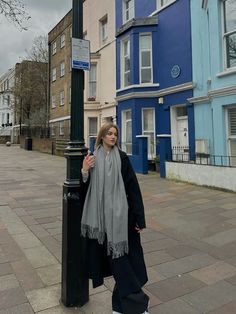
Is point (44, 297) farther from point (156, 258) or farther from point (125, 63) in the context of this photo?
point (125, 63)

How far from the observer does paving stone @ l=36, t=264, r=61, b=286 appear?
4019 mm

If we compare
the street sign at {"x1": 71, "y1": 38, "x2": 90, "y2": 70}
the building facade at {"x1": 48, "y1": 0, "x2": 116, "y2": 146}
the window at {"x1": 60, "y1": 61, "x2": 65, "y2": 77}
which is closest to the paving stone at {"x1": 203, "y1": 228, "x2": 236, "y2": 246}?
the street sign at {"x1": 71, "y1": 38, "x2": 90, "y2": 70}

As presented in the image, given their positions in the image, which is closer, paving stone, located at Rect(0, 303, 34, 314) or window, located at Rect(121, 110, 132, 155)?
paving stone, located at Rect(0, 303, 34, 314)

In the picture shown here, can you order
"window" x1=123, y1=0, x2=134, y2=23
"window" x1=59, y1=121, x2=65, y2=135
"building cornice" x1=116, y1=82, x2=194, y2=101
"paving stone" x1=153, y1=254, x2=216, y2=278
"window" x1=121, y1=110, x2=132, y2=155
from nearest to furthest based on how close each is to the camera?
"paving stone" x1=153, y1=254, x2=216, y2=278 → "building cornice" x1=116, y1=82, x2=194, y2=101 → "window" x1=121, y1=110, x2=132, y2=155 → "window" x1=123, y1=0, x2=134, y2=23 → "window" x1=59, y1=121, x2=65, y2=135

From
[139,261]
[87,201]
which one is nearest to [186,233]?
[139,261]

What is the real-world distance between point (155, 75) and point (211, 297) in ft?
41.5

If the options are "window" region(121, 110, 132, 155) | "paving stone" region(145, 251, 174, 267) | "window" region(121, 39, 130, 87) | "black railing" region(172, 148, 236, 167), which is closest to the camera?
"paving stone" region(145, 251, 174, 267)

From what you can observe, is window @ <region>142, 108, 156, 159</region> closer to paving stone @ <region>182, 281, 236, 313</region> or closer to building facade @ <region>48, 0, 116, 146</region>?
building facade @ <region>48, 0, 116, 146</region>

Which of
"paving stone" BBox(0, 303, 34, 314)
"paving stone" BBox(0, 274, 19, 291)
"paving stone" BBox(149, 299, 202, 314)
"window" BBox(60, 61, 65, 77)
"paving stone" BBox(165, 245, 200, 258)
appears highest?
"window" BBox(60, 61, 65, 77)

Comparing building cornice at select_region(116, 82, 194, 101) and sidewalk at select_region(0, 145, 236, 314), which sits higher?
building cornice at select_region(116, 82, 194, 101)

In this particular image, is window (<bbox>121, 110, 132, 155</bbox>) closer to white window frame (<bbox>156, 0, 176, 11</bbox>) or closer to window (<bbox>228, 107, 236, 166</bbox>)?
white window frame (<bbox>156, 0, 176, 11</bbox>)

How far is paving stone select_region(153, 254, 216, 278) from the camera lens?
13.9 feet

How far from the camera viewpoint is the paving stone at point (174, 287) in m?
3.63

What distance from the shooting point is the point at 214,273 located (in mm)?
4176
